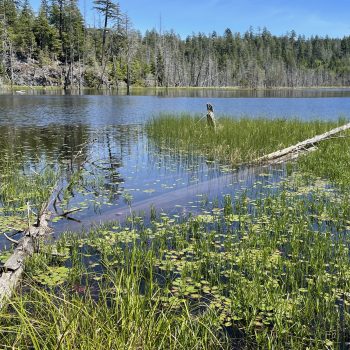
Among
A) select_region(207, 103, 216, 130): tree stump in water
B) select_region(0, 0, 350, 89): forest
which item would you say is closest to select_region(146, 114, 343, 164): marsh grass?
select_region(207, 103, 216, 130): tree stump in water

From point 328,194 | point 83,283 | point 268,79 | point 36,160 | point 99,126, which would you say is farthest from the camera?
point 268,79

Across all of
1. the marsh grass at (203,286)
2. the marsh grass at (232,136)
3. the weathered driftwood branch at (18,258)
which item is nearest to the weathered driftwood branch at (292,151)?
the marsh grass at (232,136)

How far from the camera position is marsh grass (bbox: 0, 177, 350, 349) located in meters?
3.64

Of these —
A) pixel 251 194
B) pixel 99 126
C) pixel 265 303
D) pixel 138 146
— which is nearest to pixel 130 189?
pixel 251 194

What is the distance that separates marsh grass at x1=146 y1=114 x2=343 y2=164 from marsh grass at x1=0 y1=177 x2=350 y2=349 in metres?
6.66

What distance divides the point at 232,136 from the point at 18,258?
13.4 metres

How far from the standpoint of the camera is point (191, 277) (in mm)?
5410

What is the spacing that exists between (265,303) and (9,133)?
19781 mm

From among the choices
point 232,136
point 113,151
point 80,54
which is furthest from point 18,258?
point 80,54

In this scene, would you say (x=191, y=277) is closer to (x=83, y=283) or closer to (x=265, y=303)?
(x=265, y=303)

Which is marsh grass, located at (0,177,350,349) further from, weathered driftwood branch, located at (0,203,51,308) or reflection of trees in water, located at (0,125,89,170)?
reflection of trees in water, located at (0,125,89,170)

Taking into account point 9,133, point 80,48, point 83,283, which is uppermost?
point 80,48

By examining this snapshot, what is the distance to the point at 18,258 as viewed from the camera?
5180mm

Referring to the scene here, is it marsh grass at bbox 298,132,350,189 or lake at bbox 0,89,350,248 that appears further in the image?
marsh grass at bbox 298,132,350,189
